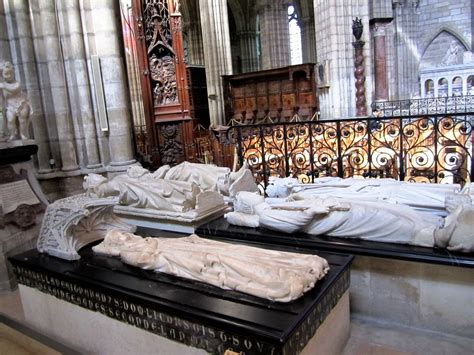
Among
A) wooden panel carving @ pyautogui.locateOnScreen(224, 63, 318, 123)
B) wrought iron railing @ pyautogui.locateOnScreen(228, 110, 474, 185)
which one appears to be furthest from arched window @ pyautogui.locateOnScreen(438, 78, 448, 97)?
wrought iron railing @ pyautogui.locateOnScreen(228, 110, 474, 185)

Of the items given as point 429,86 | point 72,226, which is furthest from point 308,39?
point 72,226

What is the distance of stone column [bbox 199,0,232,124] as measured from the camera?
476 inches

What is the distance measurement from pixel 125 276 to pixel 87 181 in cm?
208

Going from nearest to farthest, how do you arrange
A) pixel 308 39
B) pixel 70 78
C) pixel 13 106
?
pixel 13 106 → pixel 70 78 → pixel 308 39

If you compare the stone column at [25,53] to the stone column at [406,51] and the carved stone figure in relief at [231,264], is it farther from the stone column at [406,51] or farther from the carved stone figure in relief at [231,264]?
the stone column at [406,51]

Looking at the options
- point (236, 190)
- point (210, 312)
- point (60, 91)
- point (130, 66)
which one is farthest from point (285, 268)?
point (130, 66)

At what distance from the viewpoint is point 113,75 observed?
5938mm

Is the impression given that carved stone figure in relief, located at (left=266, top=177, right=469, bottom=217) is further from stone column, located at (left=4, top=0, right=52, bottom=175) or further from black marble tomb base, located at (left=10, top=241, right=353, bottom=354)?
stone column, located at (left=4, top=0, right=52, bottom=175)

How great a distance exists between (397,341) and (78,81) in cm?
551

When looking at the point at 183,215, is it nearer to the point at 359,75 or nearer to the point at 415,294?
the point at 415,294

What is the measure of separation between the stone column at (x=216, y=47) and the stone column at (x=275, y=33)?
6.66 meters

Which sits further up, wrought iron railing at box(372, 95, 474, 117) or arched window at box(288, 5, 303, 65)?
arched window at box(288, 5, 303, 65)

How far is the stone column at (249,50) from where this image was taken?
895 inches

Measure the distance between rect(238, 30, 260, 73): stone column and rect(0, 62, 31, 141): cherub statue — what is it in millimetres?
19130
